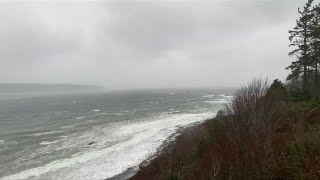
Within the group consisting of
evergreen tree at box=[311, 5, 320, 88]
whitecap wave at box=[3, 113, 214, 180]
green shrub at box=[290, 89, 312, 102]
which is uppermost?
evergreen tree at box=[311, 5, 320, 88]

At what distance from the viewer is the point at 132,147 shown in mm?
49562

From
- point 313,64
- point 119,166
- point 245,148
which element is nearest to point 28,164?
point 119,166

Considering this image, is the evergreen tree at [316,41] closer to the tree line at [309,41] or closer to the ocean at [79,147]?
the tree line at [309,41]

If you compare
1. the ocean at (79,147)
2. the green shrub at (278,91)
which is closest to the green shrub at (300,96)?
the green shrub at (278,91)

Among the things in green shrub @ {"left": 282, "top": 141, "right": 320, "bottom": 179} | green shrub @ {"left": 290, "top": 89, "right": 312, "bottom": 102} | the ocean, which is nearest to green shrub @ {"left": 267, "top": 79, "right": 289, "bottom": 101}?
green shrub @ {"left": 290, "top": 89, "right": 312, "bottom": 102}

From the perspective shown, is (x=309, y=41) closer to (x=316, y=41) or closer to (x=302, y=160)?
(x=316, y=41)

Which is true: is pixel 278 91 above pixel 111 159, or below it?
above

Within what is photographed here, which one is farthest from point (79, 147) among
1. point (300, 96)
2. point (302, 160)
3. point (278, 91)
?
point (302, 160)

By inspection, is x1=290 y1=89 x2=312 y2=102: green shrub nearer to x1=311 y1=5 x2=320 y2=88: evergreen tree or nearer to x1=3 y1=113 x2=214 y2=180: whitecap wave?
x1=311 y1=5 x2=320 y2=88: evergreen tree

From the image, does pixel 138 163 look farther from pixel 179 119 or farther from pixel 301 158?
pixel 179 119

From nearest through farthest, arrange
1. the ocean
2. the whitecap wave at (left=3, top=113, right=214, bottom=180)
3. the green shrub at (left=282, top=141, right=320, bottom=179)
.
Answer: the green shrub at (left=282, top=141, right=320, bottom=179) → the whitecap wave at (left=3, top=113, right=214, bottom=180) → the ocean

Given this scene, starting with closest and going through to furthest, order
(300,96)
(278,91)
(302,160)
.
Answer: (302,160) → (278,91) → (300,96)

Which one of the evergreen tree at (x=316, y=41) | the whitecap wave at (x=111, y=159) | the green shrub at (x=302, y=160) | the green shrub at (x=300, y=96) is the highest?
the evergreen tree at (x=316, y=41)

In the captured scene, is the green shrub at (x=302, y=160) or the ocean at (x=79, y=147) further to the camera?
the ocean at (x=79, y=147)
